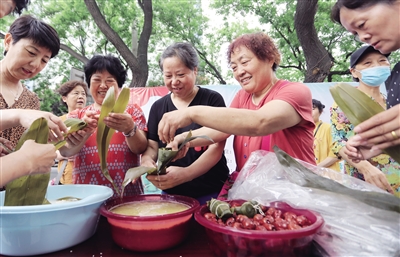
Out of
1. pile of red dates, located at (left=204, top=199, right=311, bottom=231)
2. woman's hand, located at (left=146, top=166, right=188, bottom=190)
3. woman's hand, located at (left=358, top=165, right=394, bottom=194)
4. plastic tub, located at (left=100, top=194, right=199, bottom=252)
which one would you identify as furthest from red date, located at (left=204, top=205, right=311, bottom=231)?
woman's hand, located at (left=358, top=165, right=394, bottom=194)

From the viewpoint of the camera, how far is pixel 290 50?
998cm

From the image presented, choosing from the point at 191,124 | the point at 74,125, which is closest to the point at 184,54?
the point at 191,124

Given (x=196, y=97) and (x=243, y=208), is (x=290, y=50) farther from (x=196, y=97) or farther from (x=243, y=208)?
(x=243, y=208)

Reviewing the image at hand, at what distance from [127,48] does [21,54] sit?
598 cm

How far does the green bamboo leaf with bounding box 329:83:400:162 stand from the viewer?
99cm

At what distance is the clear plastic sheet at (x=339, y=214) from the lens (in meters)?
0.83

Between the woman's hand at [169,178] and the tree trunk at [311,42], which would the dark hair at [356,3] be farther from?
the tree trunk at [311,42]

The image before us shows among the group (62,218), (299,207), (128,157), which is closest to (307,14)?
(128,157)

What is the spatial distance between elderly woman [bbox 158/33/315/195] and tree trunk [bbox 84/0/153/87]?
5905mm

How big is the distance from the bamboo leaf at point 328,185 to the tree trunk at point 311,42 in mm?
5128

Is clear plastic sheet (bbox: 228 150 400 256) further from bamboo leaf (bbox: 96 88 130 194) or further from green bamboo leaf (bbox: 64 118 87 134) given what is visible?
green bamboo leaf (bbox: 64 118 87 134)

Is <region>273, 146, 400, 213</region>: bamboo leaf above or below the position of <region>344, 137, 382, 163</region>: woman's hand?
below

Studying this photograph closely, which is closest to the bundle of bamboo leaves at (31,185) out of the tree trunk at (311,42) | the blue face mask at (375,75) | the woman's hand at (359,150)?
the woman's hand at (359,150)

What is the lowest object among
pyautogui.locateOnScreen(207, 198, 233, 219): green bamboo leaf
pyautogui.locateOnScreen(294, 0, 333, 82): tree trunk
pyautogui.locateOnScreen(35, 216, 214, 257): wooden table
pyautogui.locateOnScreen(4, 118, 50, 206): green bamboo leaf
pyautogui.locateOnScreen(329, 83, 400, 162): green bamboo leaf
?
pyautogui.locateOnScreen(35, 216, 214, 257): wooden table
